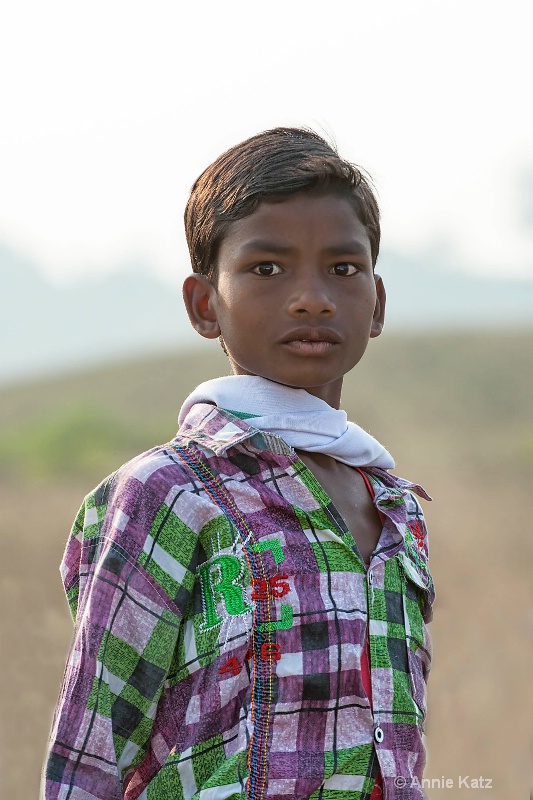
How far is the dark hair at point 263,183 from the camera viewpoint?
69.4 inches

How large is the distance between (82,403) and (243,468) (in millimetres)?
14589

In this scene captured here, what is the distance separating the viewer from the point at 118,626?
154cm

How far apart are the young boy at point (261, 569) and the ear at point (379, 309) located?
0.52ft

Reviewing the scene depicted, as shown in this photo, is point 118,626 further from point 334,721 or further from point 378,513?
point 378,513

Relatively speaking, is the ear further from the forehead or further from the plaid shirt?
the plaid shirt

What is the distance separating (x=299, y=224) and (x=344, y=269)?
110 mm

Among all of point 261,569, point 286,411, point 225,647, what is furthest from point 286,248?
point 225,647

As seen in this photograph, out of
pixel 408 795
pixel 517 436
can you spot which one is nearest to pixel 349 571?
pixel 408 795

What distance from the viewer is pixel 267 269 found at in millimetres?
1722

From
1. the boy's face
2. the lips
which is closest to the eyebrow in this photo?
the boy's face

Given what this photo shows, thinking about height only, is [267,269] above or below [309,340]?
above

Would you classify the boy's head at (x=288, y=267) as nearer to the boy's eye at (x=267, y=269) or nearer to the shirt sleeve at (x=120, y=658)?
the boy's eye at (x=267, y=269)

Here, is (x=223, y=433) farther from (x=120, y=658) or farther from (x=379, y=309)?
(x=379, y=309)

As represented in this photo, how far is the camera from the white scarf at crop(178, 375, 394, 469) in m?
1.72
